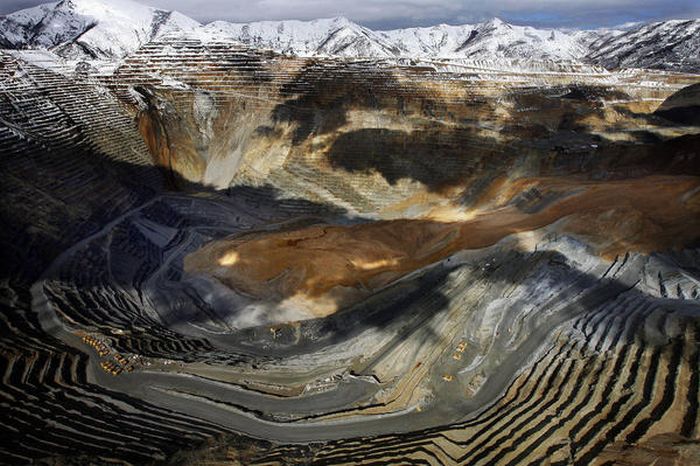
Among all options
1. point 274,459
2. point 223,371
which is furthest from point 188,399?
point 274,459

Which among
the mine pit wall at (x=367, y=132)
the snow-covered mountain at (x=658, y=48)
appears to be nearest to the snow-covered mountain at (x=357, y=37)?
the snow-covered mountain at (x=658, y=48)

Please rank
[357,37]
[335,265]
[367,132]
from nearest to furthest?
[335,265], [367,132], [357,37]

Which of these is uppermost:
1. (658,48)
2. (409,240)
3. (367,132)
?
(658,48)

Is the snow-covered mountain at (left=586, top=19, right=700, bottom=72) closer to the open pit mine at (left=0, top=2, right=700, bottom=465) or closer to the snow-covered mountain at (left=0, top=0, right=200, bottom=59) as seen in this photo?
the open pit mine at (left=0, top=2, right=700, bottom=465)

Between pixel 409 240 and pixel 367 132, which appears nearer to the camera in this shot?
pixel 409 240

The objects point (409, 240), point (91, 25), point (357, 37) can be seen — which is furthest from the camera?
point (357, 37)

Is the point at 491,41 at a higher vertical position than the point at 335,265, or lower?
higher

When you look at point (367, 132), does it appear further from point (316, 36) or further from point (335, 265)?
point (316, 36)

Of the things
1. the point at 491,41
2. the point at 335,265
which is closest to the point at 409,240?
the point at 335,265
